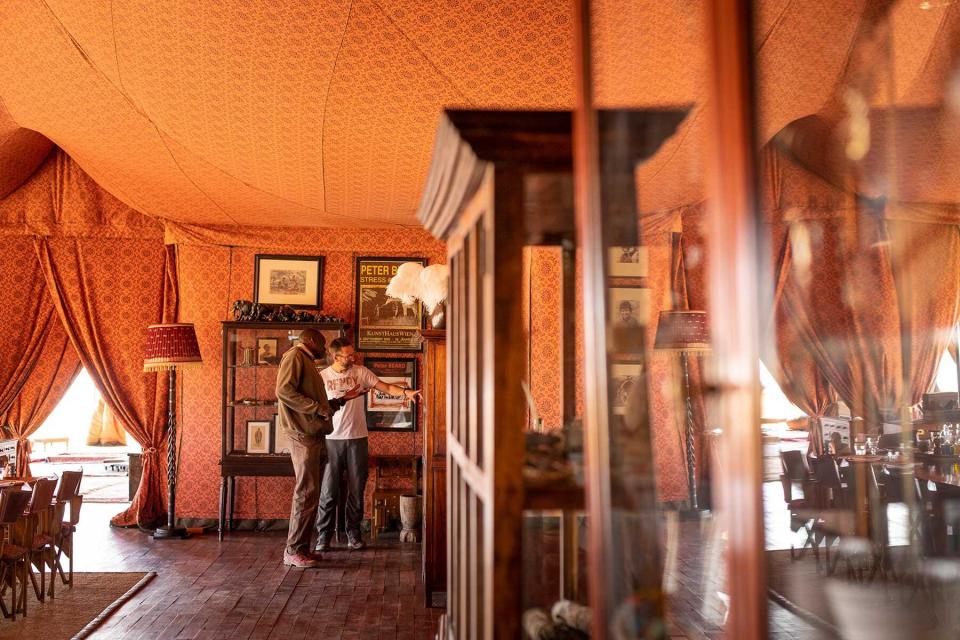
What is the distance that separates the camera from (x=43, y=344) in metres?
8.59

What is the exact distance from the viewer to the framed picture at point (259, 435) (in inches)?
321

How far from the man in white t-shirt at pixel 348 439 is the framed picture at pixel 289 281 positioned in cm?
120

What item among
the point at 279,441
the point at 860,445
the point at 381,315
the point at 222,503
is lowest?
the point at 222,503

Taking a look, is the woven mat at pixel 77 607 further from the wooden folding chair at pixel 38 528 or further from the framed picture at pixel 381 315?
the framed picture at pixel 381 315

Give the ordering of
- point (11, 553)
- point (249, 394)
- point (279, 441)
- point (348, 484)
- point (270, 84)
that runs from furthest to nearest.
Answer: point (249, 394) → point (279, 441) → point (348, 484) → point (270, 84) → point (11, 553)

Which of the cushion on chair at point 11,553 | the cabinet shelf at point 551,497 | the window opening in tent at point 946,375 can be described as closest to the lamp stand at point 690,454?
the window opening in tent at point 946,375

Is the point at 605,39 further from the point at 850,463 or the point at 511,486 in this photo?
the point at 511,486

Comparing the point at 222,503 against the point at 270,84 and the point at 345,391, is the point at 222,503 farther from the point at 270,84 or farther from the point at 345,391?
the point at 270,84

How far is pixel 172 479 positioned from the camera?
7980mm

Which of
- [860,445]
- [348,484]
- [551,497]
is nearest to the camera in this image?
[860,445]

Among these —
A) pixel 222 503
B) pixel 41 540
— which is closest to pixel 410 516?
pixel 222 503

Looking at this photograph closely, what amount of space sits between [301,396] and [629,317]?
540 centimetres

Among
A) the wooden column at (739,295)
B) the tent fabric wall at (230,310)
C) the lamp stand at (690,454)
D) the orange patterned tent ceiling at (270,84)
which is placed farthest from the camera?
the tent fabric wall at (230,310)

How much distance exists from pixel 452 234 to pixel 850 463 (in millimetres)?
1648
